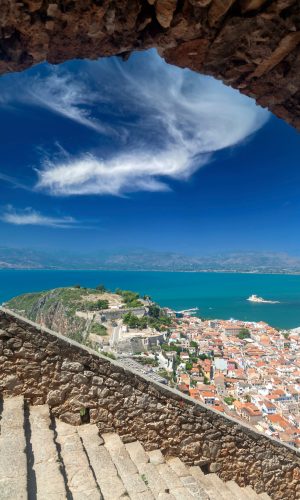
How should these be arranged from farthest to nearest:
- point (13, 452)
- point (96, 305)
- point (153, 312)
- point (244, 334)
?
point (244, 334)
point (153, 312)
point (96, 305)
point (13, 452)

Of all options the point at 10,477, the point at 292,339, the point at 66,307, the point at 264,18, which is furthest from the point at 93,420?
the point at 292,339

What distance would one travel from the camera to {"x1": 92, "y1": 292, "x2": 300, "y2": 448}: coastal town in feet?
68.2

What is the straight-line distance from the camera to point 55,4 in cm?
294

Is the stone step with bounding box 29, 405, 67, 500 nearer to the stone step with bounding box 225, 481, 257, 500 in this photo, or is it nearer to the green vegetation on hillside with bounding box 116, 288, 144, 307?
the stone step with bounding box 225, 481, 257, 500

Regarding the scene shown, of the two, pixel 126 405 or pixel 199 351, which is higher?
pixel 126 405

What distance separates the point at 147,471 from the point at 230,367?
113 ft

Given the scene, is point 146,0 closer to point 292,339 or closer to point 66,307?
point 66,307

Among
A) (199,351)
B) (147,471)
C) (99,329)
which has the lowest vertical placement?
(199,351)

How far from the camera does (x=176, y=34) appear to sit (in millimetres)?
3312

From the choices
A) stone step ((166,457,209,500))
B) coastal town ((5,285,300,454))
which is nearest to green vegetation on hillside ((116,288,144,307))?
coastal town ((5,285,300,454))

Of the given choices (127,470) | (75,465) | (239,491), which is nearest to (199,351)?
(239,491)

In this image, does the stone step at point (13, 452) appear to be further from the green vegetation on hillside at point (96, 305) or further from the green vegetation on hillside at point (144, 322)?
the green vegetation on hillside at point (96, 305)

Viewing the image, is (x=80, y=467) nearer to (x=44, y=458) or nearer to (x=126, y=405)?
(x=44, y=458)

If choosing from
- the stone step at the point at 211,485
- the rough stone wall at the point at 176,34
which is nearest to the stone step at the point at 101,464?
the stone step at the point at 211,485
